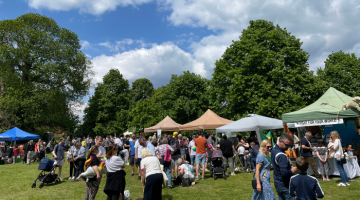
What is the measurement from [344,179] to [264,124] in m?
4.10

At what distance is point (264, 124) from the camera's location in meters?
11.4

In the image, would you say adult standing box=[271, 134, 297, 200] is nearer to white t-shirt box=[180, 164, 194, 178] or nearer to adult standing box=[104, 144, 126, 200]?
adult standing box=[104, 144, 126, 200]

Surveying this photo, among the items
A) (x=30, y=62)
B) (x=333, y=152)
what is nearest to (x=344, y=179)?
(x=333, y=152)

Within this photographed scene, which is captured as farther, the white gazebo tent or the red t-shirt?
the white gazebo tent

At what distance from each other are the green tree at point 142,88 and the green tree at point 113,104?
8246 millimetres

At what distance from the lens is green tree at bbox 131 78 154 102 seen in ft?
170

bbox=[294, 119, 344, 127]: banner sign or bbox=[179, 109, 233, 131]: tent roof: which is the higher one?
bbox=[179, 109, 233, 131]: tent roof

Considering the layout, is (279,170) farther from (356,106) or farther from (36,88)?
(36,88)

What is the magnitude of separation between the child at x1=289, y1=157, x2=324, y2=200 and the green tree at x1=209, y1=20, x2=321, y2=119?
15493mm

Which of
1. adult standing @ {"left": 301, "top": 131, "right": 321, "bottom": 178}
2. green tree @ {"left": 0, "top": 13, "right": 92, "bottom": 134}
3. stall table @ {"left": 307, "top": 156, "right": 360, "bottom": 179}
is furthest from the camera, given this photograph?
green tree @ {"left": 0, "top": 13, "right": 92, "bottom": 134}

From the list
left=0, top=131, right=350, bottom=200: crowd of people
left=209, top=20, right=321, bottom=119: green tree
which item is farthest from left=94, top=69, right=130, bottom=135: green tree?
left=0, top=131, right=350, bottom=200: crowd of people

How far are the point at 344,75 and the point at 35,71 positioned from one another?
34592 millimetres

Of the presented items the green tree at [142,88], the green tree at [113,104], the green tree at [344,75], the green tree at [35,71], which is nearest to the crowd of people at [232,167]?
the green tree at [35,71]

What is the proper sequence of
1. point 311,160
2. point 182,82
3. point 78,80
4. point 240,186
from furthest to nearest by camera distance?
point 182,82, point 78,80, point 311,160, point 240,186
